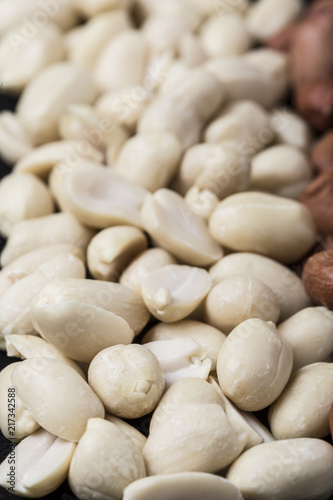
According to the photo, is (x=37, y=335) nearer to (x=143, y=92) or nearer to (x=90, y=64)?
(x=143, y=92)

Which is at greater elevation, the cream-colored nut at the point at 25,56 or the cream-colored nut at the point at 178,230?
the cream-colored nut at the point at 25,56

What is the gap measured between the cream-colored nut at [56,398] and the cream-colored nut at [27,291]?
0.09 metres

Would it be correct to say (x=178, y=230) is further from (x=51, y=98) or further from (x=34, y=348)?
(x=51, y=98)

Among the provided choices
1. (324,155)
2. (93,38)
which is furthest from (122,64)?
(324,155)

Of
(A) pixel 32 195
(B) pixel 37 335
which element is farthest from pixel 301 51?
(B) pixel 37 335

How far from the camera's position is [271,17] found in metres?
1.01

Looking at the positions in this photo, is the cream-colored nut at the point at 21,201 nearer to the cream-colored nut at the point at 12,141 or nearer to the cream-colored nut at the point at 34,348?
the cream-colored nut at the point at 12,141

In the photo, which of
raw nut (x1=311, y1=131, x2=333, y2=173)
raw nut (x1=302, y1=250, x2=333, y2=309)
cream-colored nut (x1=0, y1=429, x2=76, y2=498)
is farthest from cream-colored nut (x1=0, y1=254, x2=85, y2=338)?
raw nut (x1=311, y1=131, x2=333, y2=173)

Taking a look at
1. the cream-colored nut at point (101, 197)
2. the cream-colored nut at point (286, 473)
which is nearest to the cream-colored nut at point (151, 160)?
the cream-colored nut at point (101, 197)

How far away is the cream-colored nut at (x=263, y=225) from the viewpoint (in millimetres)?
631

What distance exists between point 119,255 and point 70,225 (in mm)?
89

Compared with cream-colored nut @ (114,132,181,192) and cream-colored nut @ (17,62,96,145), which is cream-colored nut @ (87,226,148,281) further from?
cream-colored nut @ (17,62,96,145)

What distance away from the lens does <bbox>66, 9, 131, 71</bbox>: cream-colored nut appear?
3.04ft

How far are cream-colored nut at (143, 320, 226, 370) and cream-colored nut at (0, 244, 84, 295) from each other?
0.13 m
